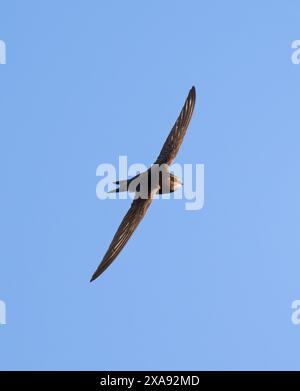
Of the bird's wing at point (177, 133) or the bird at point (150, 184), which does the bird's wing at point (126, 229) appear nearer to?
the bird at point (150, 184)

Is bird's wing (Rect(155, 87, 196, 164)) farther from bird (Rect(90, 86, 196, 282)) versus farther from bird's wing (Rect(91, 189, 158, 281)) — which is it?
bird's wing (Rect(91, 189, 158, 281))

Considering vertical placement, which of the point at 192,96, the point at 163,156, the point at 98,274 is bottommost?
the point at 98,274

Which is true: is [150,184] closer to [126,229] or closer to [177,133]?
[126,229]

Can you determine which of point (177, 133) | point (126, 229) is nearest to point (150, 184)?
point (126, 229)

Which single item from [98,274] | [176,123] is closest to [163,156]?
[176,123]
